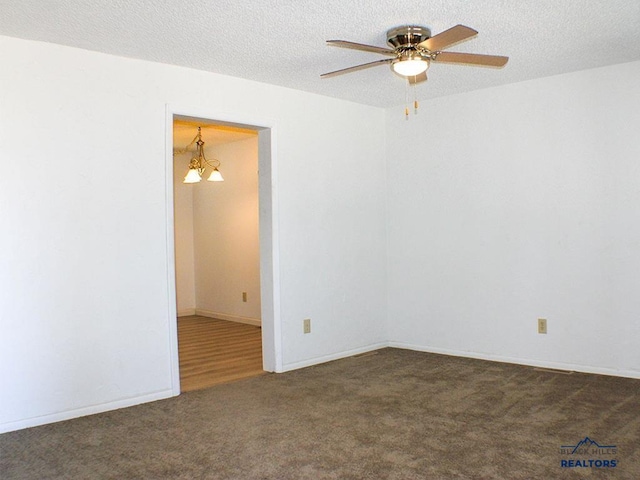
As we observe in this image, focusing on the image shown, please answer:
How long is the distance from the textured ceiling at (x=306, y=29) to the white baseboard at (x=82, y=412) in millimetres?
2137

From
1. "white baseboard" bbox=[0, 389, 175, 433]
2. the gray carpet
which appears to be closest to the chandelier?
the gray carpet

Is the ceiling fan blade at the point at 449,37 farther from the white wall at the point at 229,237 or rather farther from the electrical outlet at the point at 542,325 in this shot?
the white wall at the point at 229,237

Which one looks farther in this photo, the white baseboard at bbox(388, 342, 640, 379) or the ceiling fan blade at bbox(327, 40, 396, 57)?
the white baseboard at bbox(388, 342, 640, 379)

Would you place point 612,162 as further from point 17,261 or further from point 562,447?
point 17,261

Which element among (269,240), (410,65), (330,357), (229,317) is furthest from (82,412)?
(229,317)

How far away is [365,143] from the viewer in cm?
510

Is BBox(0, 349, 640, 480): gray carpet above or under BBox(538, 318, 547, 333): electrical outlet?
under

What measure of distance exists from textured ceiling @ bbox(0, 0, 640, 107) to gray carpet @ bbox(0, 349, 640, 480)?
7.16 ft

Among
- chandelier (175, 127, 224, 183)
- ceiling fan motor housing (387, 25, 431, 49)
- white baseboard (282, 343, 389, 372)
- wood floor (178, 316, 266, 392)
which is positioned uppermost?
ceiling fan motor housing (387, 25, 431, 49)

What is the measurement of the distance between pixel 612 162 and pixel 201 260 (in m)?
5.10

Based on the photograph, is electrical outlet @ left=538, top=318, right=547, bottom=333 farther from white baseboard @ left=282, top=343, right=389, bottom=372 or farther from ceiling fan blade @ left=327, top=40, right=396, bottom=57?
ceiling fan blade @ left=327, top=40, right=396, bottom=57

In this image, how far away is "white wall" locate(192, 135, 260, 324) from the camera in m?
6.70

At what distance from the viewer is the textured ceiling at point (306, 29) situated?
2846 mm

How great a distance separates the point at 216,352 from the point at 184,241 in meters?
2.79
